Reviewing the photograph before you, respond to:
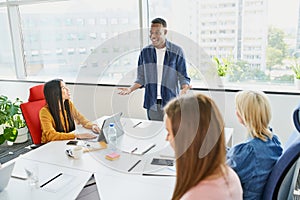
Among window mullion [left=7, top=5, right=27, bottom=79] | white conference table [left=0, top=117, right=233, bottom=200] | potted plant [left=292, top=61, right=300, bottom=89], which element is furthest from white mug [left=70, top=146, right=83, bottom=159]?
window mullion [left=7, top=5, right=27, bottom=79]

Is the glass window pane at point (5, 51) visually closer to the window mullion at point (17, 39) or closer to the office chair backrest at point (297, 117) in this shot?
the window mullion at point (17, 39)

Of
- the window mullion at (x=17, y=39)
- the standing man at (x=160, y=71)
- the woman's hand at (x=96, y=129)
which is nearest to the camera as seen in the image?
the woman's hand at (x=96, y=129)

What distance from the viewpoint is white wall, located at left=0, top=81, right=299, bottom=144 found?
2982 millimetres

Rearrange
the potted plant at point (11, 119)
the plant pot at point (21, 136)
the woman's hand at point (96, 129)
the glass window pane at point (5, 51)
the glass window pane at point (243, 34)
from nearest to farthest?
1. the woman's hand at point (96, 129)
2. the glass window pane at point (243, 34)
3. the potted plant at point (11, 119)
4. the plant pot at point (21, 136)
5. the glass window pane at point (5, 51)

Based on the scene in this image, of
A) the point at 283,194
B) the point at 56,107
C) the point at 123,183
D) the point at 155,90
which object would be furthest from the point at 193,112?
the point at 155,90

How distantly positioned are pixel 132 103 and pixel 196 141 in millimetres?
2606

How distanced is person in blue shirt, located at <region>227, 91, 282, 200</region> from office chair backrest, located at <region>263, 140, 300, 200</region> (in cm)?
5

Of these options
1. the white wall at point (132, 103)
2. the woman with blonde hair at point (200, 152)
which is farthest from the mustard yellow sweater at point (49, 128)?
the woman with blonde hair at point (200, 152)

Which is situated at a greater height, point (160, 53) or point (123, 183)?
point (160, 53)

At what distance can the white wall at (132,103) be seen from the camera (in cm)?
298

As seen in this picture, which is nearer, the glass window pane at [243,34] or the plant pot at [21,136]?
the glass window pane at [243,34]

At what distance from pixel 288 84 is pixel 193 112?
2.48 m

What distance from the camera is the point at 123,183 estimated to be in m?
1.52

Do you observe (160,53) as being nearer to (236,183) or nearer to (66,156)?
(66,156)
